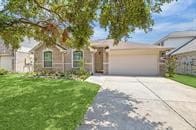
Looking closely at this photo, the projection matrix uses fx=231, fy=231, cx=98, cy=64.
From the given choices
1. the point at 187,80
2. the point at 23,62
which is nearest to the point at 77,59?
the point at 23,62

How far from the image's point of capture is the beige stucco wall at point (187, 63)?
1077 inches

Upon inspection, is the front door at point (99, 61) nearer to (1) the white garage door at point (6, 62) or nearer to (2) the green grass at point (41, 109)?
(1) the white garage door at point (6, 62)

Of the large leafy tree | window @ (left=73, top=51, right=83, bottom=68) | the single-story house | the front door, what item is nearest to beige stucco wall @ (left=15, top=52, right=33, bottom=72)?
window @ (left=73, top=51, right=83, bottom=68)

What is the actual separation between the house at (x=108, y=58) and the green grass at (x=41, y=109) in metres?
14.2

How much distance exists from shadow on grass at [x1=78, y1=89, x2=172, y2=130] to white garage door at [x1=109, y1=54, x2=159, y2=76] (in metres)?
15.7

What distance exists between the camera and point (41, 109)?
7.97 m

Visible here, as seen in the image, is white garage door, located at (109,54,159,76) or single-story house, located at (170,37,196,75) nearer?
white garage door, located at (109,54,159,76)

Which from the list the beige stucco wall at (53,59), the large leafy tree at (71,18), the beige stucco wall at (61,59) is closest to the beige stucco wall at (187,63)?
the beige stucco wall at (61,59)

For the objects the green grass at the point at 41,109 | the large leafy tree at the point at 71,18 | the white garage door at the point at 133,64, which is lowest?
the green grass at the point at 41,109

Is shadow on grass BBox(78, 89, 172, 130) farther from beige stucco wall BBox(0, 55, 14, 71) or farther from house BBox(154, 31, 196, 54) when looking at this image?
house BBox(154, 31, 196, 54)

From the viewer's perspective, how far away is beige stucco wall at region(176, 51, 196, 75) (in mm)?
27355

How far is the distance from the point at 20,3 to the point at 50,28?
3141 mm

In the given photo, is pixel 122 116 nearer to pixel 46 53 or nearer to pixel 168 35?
pixel 46 53

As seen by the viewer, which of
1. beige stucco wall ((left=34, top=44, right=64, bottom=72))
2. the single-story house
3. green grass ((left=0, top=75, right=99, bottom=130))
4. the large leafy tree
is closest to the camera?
green grass ((left=0, top=75, right=99, bottom=130))
